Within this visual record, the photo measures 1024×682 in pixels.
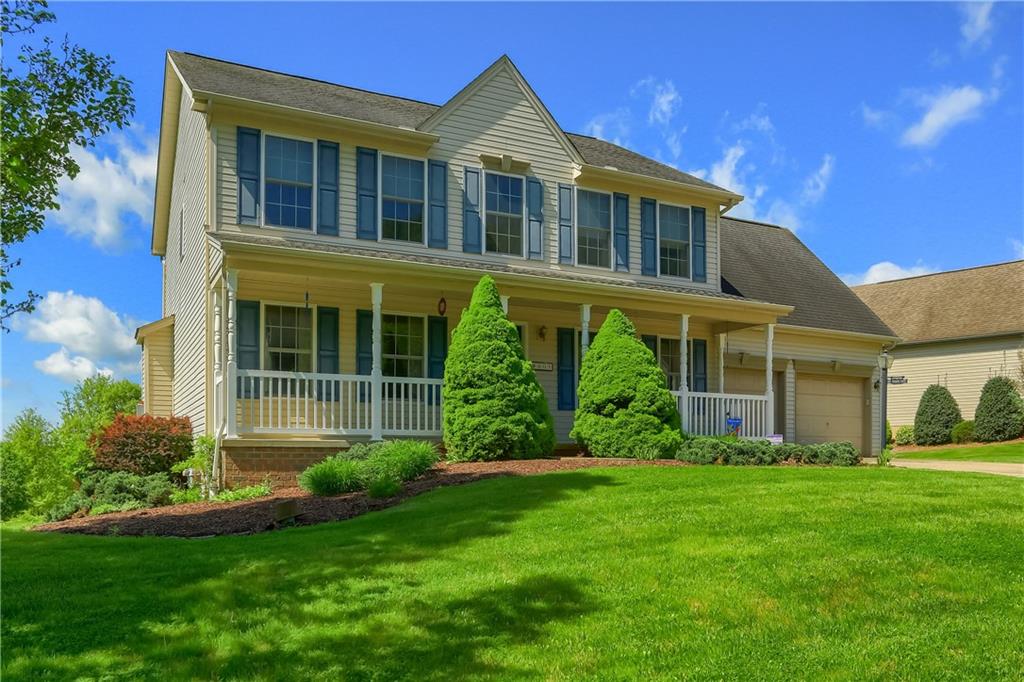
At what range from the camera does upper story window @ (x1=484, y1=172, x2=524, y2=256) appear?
1684 cm

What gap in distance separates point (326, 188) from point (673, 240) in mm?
7970

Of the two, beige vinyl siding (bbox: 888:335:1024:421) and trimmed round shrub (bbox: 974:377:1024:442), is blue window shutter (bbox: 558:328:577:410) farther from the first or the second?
beige vinyl siding (bbox: 888:335:1024:421)

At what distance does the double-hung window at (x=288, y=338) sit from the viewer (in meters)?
14.6

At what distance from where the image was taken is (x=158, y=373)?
67.5ft

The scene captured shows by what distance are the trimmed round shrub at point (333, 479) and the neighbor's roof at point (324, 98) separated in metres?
6.73

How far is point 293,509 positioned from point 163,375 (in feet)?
42.2

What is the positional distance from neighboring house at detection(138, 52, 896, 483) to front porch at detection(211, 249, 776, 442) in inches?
1.6

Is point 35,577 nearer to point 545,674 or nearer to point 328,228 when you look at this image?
point 545,674

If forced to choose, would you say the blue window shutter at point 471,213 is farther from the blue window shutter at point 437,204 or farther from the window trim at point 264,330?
the window trim at point 264,330

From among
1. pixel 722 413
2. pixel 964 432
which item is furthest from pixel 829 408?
pixel 964 432

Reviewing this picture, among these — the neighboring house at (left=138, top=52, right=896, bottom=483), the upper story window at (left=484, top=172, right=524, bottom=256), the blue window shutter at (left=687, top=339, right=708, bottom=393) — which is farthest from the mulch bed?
the blue window shutter at (left=687, top=339, right=708, bottom=393)

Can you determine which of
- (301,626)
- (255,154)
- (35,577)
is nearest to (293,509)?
(35,577)

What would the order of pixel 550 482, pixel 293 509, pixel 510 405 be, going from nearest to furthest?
pixel 293 509, pixel 550 482, pixel 510 405

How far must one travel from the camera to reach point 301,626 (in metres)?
5.58
